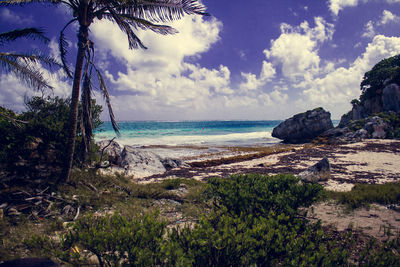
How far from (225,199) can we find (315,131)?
3400 cm

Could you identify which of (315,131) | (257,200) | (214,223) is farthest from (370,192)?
(315,131)

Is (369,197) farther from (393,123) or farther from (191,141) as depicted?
(393,123)

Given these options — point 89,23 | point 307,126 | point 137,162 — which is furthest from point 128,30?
point 307,126

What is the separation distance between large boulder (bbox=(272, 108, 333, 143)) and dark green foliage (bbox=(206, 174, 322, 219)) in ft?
103

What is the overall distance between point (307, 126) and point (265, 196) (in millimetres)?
32807

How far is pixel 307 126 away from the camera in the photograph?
104 feet

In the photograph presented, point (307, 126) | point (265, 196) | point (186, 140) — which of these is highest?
point (307, 126)

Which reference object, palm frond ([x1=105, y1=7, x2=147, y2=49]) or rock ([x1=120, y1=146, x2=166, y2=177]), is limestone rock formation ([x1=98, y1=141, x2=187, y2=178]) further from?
palm frond ([x1=105, y1=7, x2=147, y2=49])

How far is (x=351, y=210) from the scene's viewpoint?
5.13 meters

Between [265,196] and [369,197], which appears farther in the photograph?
[369,197]

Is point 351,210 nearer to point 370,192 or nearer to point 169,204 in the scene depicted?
point 370,192

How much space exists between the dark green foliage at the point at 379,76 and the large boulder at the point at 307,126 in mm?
16622

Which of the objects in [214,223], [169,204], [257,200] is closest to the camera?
[214,223]

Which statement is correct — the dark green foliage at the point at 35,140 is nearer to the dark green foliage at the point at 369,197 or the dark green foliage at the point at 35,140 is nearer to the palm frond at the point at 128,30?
the palm frond at the point at 128,30
